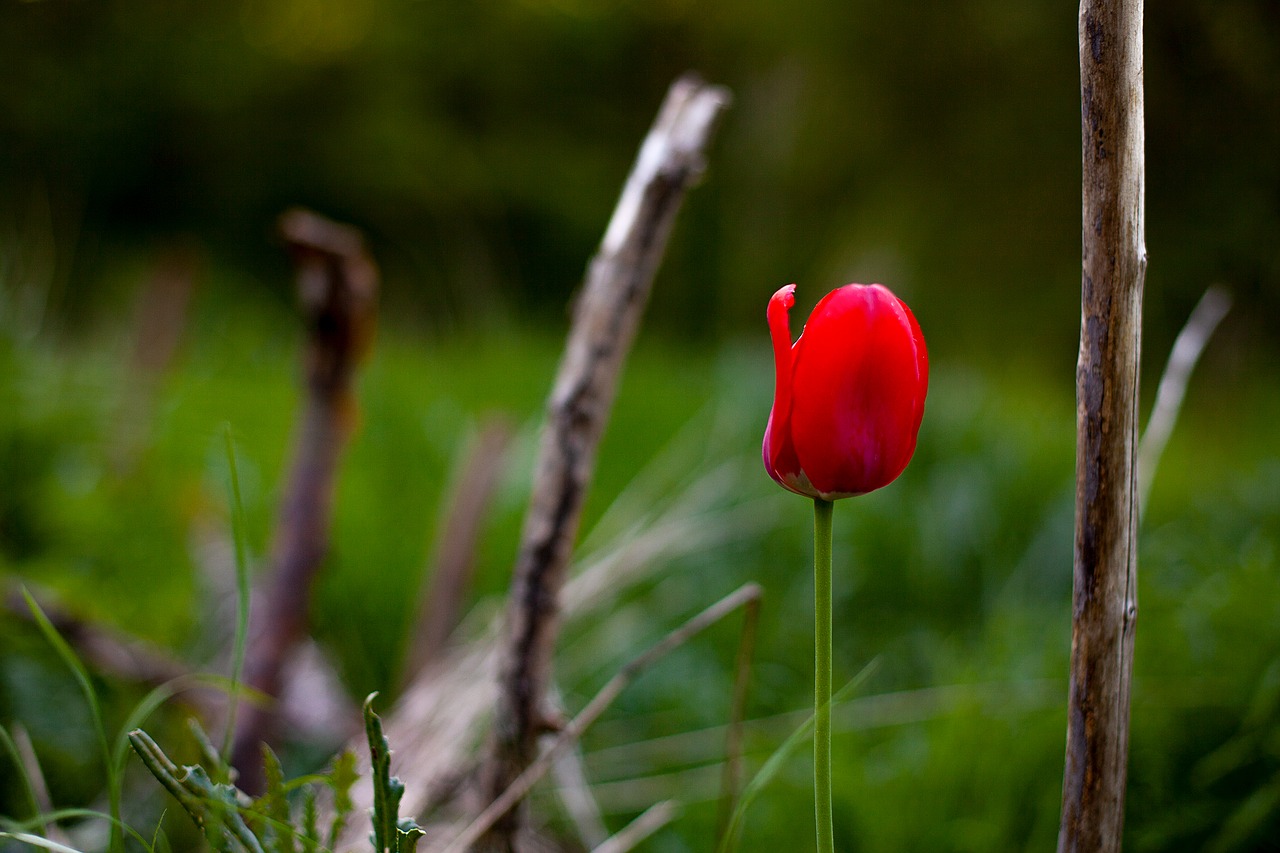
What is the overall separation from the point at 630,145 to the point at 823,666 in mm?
3882

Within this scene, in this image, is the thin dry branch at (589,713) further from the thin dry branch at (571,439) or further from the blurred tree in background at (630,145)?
the blurred tree in background at (630,145)

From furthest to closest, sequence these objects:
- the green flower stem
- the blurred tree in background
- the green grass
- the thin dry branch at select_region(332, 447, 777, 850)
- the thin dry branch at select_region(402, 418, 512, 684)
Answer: the blurred tree in background → the thin dry branch at select_region(402, 418, 512, 684) → the green grass → the thin dry branch at select_region(332, 447, 777, 850) → the green flower stem

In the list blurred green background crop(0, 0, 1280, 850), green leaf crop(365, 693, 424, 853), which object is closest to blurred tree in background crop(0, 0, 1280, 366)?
blurred green background crop(0, 0, 1280, 850)

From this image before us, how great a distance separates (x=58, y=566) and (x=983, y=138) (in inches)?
99.8

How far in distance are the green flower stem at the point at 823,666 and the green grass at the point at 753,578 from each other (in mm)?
392

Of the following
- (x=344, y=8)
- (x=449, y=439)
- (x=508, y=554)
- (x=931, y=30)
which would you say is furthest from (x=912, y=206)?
(x=344, y=8)

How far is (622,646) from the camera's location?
0.95m

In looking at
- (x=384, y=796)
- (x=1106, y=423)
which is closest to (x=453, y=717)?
(x=384, y=796)

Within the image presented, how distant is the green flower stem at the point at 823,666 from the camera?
0.25 meters

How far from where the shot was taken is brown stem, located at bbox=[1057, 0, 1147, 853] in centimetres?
25

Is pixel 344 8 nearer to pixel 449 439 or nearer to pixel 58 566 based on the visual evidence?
pixel 449 439

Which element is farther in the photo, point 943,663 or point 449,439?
point 449,439

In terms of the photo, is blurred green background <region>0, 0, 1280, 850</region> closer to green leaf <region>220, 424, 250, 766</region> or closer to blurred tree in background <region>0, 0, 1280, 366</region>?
blurred tree in background <region>0, 0, 1280, 366</region>

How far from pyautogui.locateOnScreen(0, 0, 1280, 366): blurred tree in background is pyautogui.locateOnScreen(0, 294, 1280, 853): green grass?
0.54 metres
